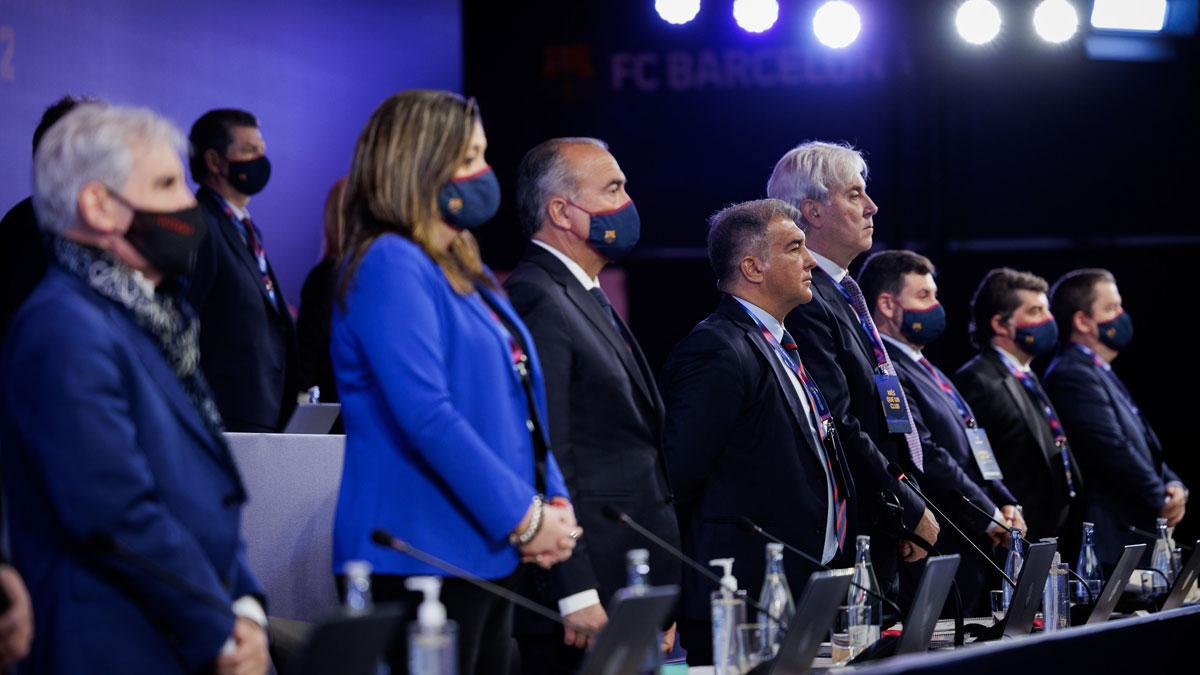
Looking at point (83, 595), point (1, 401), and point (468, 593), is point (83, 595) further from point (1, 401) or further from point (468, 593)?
point (468, 593)

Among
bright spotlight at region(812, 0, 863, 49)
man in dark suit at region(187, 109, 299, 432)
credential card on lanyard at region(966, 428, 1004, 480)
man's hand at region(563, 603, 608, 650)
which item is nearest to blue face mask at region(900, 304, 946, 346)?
credential card on lanyard at region(966, 428, 1004, 480)

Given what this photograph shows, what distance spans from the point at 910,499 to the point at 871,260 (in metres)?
1.68

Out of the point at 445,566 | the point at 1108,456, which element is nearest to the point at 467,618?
the point at 445,566

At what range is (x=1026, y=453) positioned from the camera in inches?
228

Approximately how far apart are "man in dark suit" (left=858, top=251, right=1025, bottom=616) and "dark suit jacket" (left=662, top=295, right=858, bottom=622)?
3.31ft

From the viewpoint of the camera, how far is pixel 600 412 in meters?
3.00

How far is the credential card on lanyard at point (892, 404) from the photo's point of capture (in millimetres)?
4395

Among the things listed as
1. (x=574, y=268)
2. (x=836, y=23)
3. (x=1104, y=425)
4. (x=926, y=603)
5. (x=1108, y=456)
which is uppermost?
(x=836, y=23)

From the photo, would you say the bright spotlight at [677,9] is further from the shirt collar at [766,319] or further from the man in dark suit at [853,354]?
the shirt collar at [766,319]

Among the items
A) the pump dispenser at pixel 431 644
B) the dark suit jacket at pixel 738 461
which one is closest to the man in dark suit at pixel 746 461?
the dark suit jacket at pixel 738 461

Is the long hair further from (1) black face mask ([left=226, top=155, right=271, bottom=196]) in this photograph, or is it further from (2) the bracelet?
(1) black face mask ([left=226, top=155, right=271, bottom=196])

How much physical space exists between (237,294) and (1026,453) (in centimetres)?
315

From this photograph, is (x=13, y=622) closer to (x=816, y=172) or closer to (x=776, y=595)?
(x=776, y=595)

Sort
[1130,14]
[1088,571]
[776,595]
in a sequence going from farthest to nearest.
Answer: [1130,14], [1088,571], [776,595]
